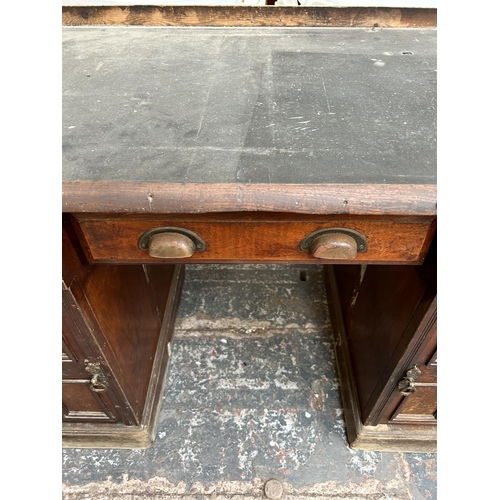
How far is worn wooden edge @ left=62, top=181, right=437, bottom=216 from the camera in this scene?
640mm

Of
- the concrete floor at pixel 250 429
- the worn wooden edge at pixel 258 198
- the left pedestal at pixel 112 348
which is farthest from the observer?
the concrete floor at pixel 250 429

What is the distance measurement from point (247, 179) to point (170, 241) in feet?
0.59

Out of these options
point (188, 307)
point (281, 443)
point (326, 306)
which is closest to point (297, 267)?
point (326, 306)

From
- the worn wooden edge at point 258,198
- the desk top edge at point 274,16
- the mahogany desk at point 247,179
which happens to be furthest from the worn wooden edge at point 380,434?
the desk top edge at point 274,16

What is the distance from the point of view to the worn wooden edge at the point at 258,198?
64 cm

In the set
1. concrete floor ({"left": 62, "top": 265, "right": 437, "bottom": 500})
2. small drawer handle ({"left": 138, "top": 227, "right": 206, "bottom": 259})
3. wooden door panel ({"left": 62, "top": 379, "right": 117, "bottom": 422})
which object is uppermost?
small drawer handle ({"left": 138, "top": 227, "right": 206, "bottom": 259})

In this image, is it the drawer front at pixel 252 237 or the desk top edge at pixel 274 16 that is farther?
the desk top edge at pixel 274 16

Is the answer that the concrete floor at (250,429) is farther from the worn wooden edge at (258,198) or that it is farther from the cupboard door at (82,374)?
the worn wooden edge at (258,198)

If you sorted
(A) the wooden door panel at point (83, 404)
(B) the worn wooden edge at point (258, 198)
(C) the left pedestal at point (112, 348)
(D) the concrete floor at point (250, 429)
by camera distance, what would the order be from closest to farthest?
1. (B) the worn wooden edge at point (258, 198)
2. (C) the left pedestal at point (112, 348)
3. (A) the wooden door panel at point (83, 404)
4. (D) the concrete floor at point (250, 429)

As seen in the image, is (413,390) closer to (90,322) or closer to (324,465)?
(324,465)

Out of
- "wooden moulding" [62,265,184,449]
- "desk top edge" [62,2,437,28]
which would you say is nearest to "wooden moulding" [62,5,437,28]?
"desk top edge" [62,2,437,28]

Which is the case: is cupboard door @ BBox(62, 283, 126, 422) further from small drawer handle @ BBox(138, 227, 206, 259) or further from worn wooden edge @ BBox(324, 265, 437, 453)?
worn wooden edge @ BBox(324, 265, 437, 453)

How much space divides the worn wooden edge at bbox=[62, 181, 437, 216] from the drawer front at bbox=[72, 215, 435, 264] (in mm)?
68

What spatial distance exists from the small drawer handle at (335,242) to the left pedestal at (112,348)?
1.41 ft
